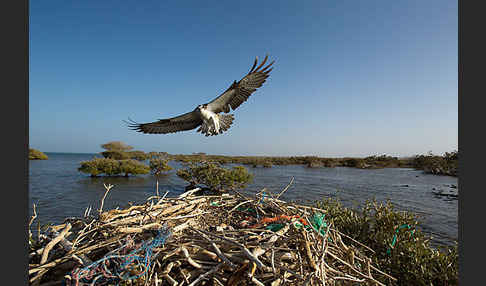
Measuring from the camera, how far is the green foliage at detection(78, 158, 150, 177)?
20.4 metres

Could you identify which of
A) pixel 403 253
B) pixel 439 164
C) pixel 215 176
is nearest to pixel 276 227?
pixel 403 253

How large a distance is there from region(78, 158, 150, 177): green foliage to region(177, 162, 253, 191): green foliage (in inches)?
398

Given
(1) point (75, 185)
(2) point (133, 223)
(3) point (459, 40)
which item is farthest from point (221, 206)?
(1) point (75, 185)

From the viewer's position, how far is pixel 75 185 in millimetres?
17266

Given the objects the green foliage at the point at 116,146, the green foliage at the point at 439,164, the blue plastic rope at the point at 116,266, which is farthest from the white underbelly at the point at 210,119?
the green foliage at the point at 116,146

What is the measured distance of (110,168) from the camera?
2064cm

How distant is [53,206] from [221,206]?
13.3 metres

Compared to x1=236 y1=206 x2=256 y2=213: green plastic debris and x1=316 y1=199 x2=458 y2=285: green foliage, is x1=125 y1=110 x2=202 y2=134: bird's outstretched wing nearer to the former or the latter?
x1=236 y1=206 x2=256 y2=213: green plastic debris

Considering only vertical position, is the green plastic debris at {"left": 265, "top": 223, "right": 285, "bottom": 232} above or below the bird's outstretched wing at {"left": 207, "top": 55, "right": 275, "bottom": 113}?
below

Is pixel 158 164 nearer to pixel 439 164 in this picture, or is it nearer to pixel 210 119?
pixel 210 119

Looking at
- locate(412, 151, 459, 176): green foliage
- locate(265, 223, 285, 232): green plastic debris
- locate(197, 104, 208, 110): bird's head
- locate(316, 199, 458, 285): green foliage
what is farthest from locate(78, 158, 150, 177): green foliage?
locate(412, 151, 459, 176): green foliage

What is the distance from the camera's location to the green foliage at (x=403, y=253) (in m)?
3.45

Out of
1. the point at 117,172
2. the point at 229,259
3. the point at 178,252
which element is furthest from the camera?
the point at 117,172

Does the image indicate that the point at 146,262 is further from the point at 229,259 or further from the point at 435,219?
the point at 435,219
